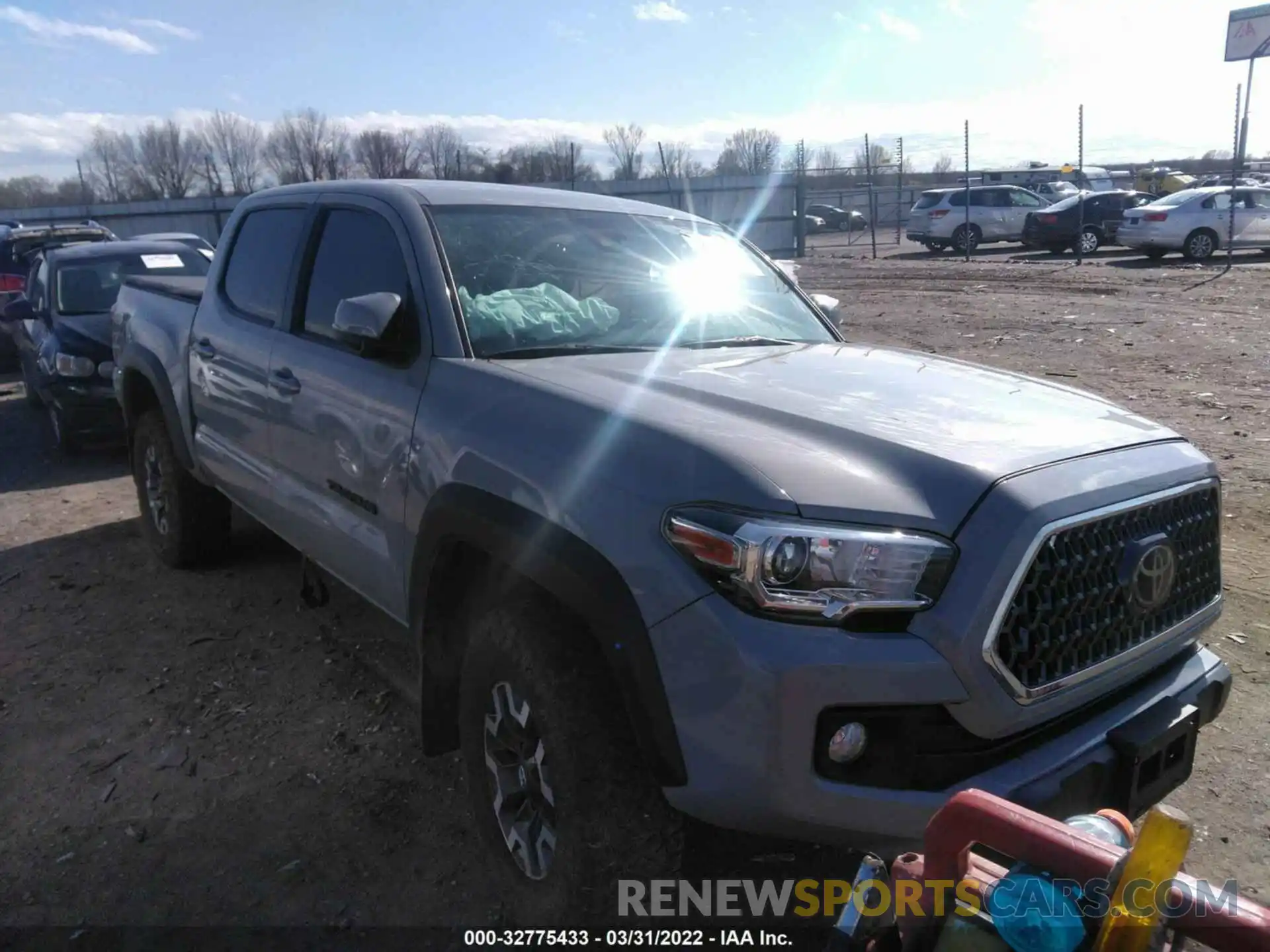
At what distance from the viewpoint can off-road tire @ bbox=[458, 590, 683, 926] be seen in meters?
2.22

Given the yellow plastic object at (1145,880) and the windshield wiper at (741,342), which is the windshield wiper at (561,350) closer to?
the windshield wiper at (741,342)

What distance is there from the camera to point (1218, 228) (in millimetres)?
21016

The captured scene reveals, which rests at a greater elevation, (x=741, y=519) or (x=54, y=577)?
(x=741, y=519)

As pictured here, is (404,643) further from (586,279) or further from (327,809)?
(586,279)

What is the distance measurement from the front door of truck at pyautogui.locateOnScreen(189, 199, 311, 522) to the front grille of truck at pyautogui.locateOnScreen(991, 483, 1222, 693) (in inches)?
116

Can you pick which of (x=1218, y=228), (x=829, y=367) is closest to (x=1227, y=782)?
(x=829, y=367)

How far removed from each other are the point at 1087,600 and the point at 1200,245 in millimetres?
22217

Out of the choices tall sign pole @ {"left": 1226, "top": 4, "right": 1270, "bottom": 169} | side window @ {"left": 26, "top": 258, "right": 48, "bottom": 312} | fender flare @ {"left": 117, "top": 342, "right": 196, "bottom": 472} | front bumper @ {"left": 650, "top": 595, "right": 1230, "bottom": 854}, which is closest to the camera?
front bumper @ {"left": 650, "top": 595, "right": 1230, "bottom": 854}

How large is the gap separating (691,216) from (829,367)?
1480 millimetres

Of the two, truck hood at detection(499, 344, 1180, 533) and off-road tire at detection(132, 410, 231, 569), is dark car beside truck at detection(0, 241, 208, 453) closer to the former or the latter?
off-road tire at detection(132, 410, 231, 569)

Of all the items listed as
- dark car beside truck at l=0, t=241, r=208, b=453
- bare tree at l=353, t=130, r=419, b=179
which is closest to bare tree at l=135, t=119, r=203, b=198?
bare tree at l=353, t=130, r=419, b=179

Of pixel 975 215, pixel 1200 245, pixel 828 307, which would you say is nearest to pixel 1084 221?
pixel 975 215

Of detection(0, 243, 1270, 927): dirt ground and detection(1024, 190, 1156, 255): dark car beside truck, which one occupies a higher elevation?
detection(1024, 190, 1156, 255): dark car beside truck

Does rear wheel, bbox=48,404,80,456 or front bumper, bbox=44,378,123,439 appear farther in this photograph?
rear wheel, bbox=48,404,80,456
